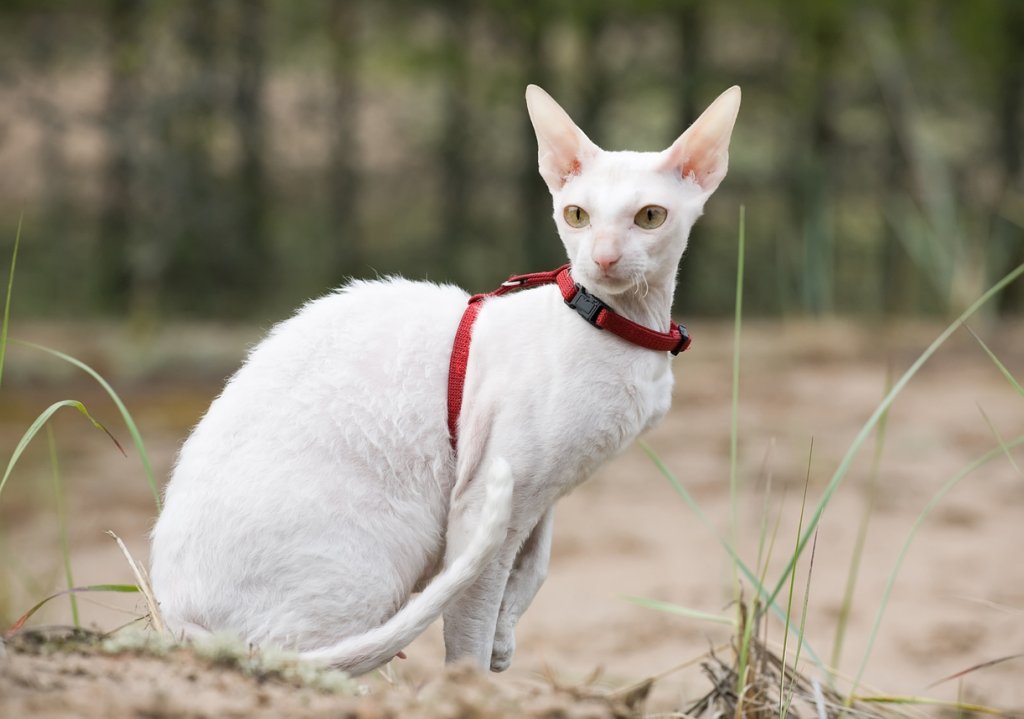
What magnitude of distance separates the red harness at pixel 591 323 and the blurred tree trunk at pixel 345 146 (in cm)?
767

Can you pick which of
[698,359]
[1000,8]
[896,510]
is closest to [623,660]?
[896,510]

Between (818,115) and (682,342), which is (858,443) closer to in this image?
(682,342)

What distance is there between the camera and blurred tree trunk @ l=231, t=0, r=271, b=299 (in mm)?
8812

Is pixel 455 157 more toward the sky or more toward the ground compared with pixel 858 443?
more toward the sky

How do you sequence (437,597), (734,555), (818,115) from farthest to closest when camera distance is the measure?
(818,115)
(734,555)
(437,597)

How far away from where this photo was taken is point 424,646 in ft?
12.7

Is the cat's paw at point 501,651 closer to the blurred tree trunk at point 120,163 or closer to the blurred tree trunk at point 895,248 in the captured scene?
the blurred tree trunk at point 120,163

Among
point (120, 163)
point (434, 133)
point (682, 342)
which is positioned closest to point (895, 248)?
point (434, 133)

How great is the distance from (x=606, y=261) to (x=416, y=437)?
452 mm

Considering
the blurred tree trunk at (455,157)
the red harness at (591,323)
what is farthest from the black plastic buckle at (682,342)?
the blurred tree trunk at (455,157)

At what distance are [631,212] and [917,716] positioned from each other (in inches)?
49.8

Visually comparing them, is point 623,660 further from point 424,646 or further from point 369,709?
A: point 369,709

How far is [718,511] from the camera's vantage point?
197 inches

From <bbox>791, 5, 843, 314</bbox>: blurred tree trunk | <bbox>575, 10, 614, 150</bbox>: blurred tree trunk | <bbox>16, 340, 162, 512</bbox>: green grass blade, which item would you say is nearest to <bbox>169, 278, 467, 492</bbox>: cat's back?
<bbox>16, 340, 162, 512</bbox>: green grass blade
